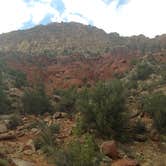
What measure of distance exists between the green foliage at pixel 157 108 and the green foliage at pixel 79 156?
3668mm

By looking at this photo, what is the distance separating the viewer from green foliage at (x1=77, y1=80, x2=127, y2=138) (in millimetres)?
12016

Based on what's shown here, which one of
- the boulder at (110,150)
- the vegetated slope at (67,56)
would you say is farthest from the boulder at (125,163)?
the vegetated slope at (67,56)

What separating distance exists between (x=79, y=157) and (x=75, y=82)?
13671 mm

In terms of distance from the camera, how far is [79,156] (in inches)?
338

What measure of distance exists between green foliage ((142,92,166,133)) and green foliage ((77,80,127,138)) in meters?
1.00

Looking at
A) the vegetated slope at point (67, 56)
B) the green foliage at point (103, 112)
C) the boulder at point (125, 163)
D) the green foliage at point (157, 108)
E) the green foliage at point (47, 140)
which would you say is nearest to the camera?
the boulder at point (125, 163)

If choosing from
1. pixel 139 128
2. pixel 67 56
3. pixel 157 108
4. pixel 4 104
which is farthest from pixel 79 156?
pixel 67 56

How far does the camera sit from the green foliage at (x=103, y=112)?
12.0m

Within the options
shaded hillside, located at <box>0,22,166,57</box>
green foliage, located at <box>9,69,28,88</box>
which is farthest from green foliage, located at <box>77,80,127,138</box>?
shaded hillside, located at <box>0,22,166,57</box>

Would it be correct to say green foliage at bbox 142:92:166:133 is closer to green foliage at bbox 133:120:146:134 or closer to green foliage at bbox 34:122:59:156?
green foliage at bbox 133:120:146:134

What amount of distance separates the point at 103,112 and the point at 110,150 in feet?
6.71

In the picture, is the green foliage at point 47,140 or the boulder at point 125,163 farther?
the green foliage at point 47,140

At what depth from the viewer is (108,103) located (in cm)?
1247

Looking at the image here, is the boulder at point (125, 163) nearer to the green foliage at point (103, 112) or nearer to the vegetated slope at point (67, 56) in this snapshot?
the green foliage at point (103, 112)
